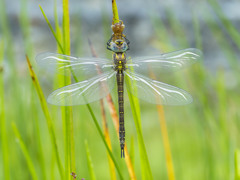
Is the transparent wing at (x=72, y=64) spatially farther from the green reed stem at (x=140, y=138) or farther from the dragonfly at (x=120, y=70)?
the green reed stem at (x=140, y=138)

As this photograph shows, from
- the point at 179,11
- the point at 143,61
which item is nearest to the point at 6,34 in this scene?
the point at 143,61

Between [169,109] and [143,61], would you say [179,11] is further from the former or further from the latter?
[143,61]

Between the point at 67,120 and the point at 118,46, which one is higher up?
the point at 118,46

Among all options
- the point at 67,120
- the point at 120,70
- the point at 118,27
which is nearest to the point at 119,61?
the point at 120,70

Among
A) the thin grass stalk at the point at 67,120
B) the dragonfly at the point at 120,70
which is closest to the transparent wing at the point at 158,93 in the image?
the dragonfly at the point at 120,70

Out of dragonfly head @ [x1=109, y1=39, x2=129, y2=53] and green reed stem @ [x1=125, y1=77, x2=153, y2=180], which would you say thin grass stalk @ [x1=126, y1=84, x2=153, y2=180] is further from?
dragonfly head @ [x1=109, y1=39, x2=129, y2=53]

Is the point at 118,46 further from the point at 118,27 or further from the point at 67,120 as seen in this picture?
the point at 67,120
